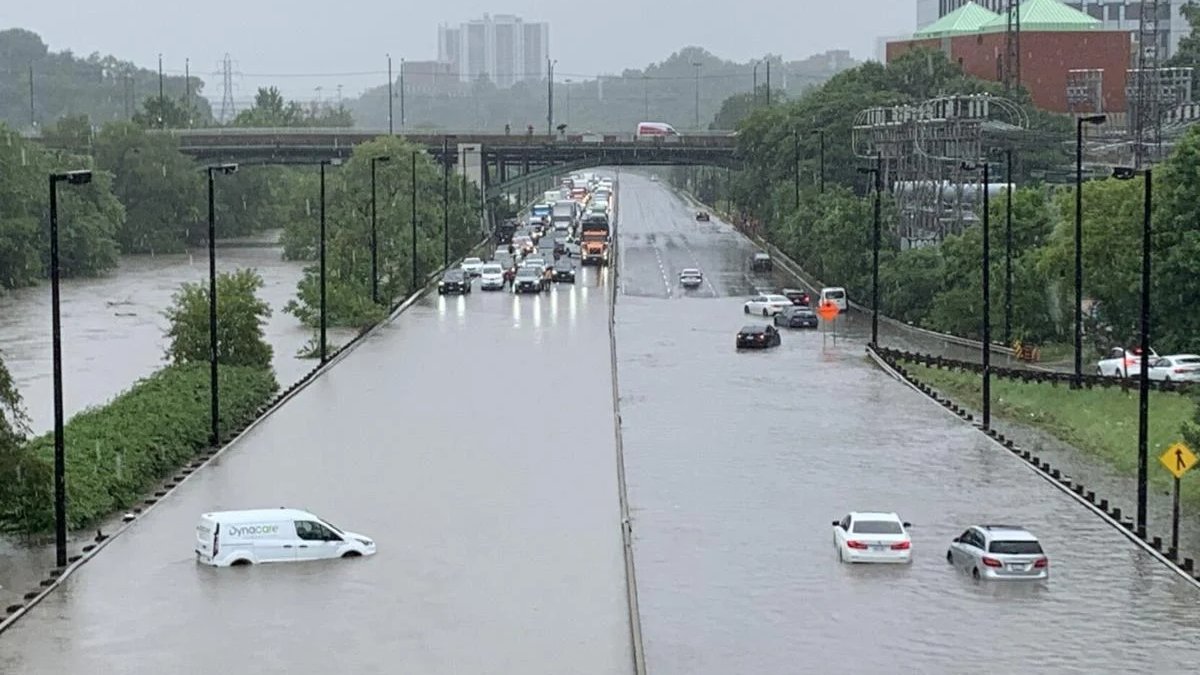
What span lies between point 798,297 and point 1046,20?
53530 mm

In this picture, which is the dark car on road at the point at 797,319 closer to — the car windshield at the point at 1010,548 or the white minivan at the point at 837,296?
the white minivan at the point at 837,296

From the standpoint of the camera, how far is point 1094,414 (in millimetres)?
43188

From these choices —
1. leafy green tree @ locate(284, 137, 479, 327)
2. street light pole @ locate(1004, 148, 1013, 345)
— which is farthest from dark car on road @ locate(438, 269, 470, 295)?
street light pole @ locate(1004, 148, 1013, 345)

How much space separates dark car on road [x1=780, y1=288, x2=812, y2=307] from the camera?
68250mm

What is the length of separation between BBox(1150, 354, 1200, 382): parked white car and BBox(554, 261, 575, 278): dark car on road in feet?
116

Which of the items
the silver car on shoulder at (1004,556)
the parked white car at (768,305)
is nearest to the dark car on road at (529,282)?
the parked white car at (768,305)

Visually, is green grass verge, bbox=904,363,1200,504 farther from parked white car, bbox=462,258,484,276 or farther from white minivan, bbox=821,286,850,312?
parked white car, bbox=462,258,484,276

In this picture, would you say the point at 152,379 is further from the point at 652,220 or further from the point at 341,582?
the point at 652,220

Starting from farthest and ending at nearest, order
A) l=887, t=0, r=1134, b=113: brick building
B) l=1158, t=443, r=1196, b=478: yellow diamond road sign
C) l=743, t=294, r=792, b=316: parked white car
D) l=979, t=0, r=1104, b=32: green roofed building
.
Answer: l=979, t=0, r=1104, b=32: green roofed building, l=887, t=0, r=1134, b=113: brick building, l=743, t=294, r=792, b=316: parked white car, l=1158, t=443, r=1196, b=478: yellow diamond road sign

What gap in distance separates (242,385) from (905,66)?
71.6 meters

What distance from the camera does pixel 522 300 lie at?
2864 inches

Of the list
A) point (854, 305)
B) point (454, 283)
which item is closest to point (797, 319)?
point (854, 305)

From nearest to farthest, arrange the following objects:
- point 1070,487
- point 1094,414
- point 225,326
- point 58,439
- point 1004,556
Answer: point 1004,556 → point 58,439 → point 1070,487 → point 1094,414 → point 225,326

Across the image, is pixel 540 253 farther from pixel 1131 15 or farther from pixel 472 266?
pixel 1131 15
